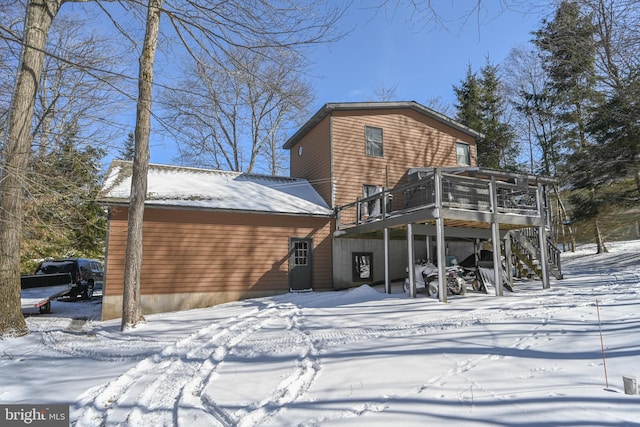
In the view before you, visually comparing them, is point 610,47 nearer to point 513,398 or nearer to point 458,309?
point 458,309

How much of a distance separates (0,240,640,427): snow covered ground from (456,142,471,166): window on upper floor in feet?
34.1

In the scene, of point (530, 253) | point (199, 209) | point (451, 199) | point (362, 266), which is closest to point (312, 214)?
point (362, 266)

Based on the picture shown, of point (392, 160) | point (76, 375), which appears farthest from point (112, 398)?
point (392, 160)

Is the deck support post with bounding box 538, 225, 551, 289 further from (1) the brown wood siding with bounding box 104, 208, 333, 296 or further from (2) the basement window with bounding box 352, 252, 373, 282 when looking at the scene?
(1) the brown wood siding with bounding box 104, 208, 333, 296

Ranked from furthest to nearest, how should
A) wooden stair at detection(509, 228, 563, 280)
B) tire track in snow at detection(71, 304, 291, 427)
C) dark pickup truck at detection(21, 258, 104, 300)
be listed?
dark pickup truck at detection(21, 258, 104, 300), wooden stair at detection(509, 228, 563, 280), tire track in snow at detection(71, 304, 291, 427)

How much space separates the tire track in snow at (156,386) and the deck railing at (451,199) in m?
6.01

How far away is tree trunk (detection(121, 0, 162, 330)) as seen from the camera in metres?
8.30

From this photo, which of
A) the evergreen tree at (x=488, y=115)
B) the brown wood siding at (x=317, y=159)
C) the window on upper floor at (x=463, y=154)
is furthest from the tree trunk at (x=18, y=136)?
the evergreen tree at (x=488, y=115)

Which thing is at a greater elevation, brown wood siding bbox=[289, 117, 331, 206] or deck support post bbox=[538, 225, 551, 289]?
brown wood siding bbox=[289, 117, 331, 206]

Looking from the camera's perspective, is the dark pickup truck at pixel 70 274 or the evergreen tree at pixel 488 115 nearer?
the dark pickup truck at pixel 70 274

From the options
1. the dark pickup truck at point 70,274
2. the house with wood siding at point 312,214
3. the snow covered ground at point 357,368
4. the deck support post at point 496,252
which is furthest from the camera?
the dark pickup truck at point 70,274

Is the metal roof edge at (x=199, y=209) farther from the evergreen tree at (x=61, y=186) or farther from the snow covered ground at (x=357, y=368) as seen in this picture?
the snow covered ground at (x=357, y=368)

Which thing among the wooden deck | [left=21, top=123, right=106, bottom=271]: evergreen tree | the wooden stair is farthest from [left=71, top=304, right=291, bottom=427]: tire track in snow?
the wooden stair

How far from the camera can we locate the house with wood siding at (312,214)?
1094 cm
